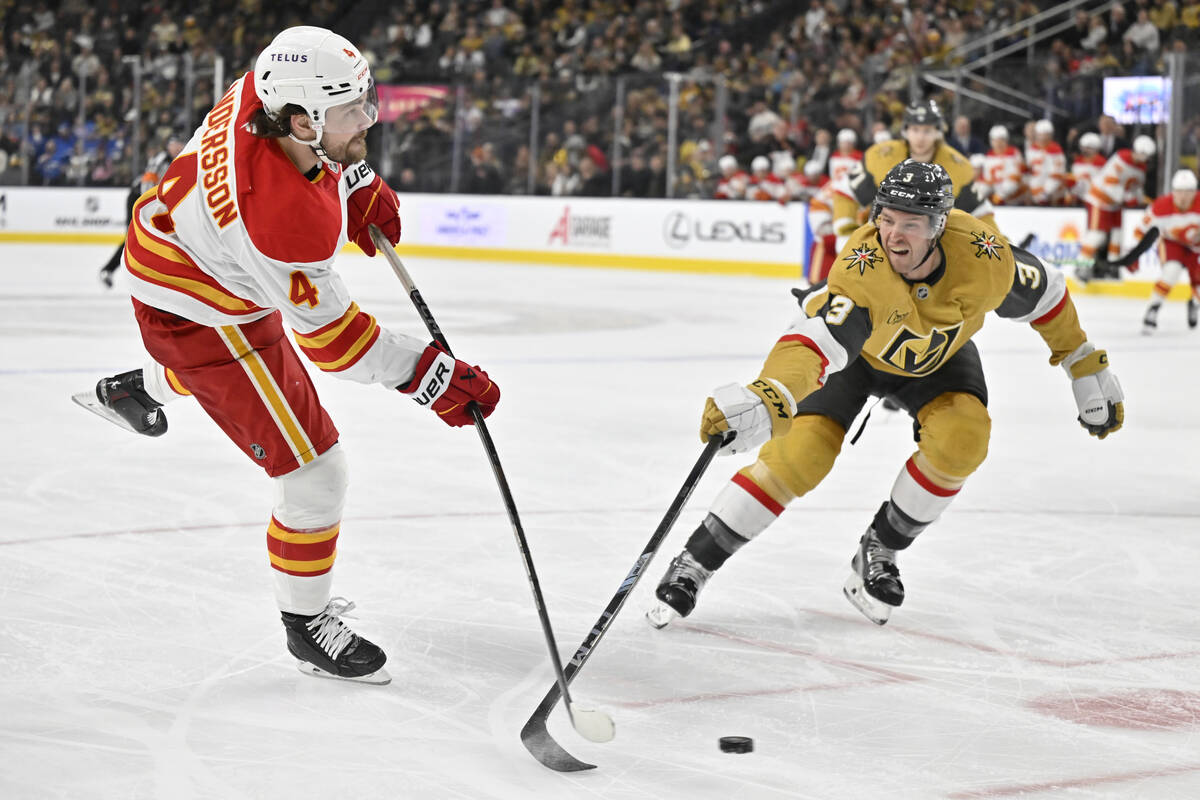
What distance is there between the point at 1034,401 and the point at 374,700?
15.9ft

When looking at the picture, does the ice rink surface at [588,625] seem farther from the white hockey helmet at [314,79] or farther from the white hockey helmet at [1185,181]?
the white hockey helmet at [1185,181]

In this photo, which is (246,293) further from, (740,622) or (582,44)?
(582,44)

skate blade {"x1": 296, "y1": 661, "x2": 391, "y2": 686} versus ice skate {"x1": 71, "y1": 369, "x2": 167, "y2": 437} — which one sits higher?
ice skate {"x1": 71, "y1": 369, "x2": 167, "y2": 437}

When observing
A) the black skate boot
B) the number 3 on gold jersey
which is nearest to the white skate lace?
the black skate boot

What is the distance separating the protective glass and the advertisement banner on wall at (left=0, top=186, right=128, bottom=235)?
16533mm

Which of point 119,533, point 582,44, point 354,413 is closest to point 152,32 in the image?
point 582,44

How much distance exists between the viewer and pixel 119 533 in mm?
4004

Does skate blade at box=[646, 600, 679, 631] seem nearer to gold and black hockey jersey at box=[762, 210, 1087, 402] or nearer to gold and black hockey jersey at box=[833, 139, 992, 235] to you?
gold and black hockey jersey at box=[762, 210, 1087, 402]

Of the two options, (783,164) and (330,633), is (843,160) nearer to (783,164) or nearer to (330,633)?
(783,164)

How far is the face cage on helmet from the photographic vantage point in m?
2.64

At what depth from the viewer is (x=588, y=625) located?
3289 mm

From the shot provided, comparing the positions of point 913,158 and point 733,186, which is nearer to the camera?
point 913,158

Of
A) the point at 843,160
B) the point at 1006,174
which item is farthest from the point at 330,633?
the point at 1006,174

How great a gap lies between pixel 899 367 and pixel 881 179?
3.15 m
